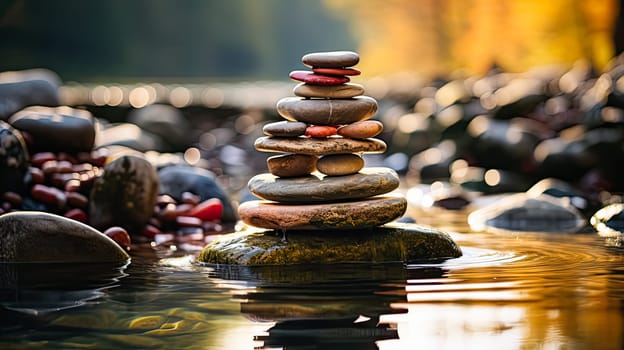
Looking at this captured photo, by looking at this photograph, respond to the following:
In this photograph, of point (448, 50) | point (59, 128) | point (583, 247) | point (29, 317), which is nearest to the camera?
point (29, 317)

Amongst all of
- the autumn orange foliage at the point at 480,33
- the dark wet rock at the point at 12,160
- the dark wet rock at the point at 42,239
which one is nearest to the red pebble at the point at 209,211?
the dark wet rock at the point at 12,160

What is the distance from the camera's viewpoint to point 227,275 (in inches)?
251

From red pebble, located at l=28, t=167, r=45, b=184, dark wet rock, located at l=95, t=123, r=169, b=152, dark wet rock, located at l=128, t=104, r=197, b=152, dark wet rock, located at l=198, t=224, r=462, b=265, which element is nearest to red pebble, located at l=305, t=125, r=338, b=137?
dark wet rock, located at l=198, t=224, r=462, b=265

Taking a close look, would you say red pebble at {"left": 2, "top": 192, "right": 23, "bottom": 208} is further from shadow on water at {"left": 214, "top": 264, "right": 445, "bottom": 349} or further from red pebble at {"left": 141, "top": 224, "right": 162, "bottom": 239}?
shadow on water at {"left": 214, "top": 264, "right": 445, "bottom": 349}

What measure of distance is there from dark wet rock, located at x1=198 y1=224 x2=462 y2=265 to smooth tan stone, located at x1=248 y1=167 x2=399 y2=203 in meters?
0.22

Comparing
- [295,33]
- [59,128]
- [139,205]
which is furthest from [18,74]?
[295,33]

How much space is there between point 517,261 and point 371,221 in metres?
0.90

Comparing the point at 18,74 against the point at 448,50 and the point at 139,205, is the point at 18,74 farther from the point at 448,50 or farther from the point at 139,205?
the point at 448,50

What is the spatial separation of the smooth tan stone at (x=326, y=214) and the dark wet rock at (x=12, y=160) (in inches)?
111

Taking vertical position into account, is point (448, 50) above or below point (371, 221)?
above

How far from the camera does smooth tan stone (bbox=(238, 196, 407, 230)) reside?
267 inches

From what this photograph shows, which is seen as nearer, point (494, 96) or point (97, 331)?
point (97, 331)

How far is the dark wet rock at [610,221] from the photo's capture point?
8599 millimetres

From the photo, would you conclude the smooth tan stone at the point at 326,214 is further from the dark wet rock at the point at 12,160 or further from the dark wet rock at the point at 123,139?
the dark wet rock at the point at 123,139
